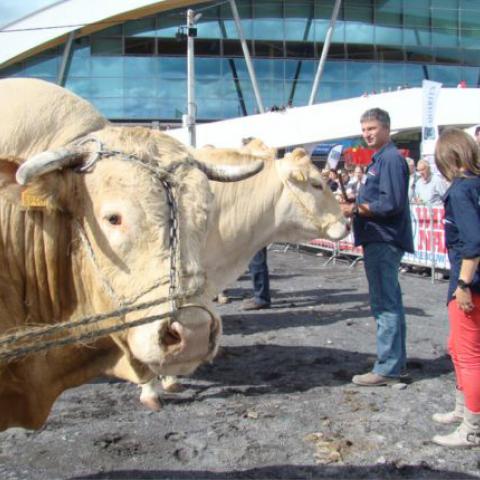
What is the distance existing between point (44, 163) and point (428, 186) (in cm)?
964

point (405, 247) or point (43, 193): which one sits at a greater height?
point (43, 193)

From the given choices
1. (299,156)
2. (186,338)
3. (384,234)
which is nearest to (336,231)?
(299,156)

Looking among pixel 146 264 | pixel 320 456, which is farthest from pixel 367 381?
pixel 146 264

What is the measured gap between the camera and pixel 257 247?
5.93 metres

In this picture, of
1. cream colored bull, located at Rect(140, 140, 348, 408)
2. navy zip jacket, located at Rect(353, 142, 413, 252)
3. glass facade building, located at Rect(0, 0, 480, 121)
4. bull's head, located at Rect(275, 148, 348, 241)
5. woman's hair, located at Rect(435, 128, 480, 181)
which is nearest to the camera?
woman's hair, located at Rect(435, 128, 480, 181)

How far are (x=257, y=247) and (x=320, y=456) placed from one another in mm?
2610

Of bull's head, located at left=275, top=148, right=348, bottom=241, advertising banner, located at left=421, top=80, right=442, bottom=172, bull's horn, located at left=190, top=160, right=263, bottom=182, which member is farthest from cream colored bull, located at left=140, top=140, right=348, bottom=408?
advertising banner, located at left=421, top=80, right=442, bottom=172

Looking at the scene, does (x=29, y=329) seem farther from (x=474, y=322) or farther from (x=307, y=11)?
(x=307, y=11)

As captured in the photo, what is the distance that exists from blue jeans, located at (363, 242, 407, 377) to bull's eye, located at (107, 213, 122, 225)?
3.28 metres

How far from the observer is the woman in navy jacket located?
12.0ft

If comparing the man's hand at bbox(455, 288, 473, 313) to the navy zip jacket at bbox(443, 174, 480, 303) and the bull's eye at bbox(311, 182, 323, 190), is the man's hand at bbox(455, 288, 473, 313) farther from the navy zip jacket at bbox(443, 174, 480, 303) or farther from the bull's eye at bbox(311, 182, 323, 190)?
the bull's eye at bbox(311, 182, 323, 190)

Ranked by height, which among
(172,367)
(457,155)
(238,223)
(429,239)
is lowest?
(429,239)

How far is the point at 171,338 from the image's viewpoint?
200 cm

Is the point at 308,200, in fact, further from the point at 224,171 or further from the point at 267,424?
the point at 224,171
